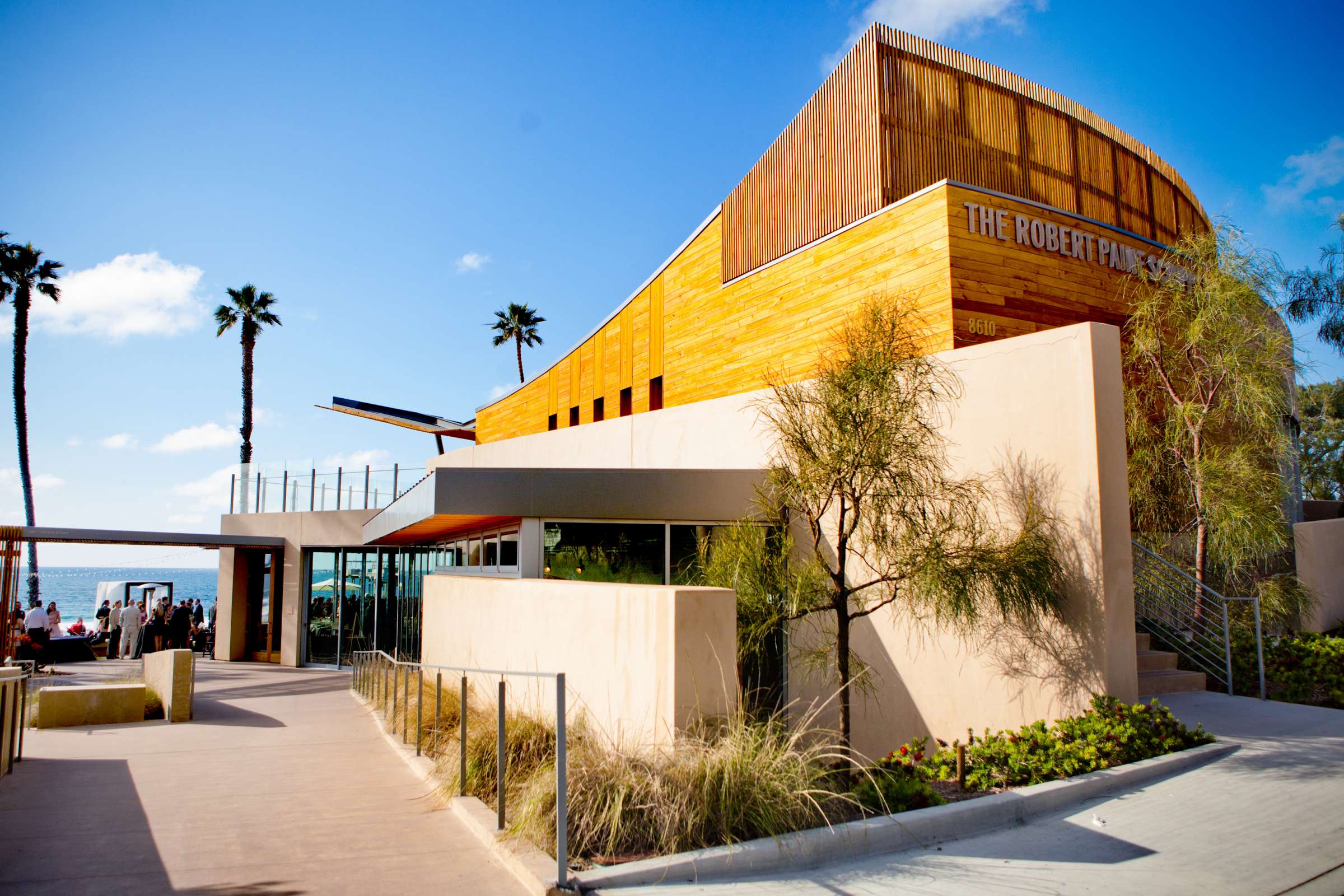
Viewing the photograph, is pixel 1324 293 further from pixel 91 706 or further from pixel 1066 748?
pixel 91 706

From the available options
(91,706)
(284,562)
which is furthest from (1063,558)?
(284,562)

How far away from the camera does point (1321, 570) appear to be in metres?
13.2

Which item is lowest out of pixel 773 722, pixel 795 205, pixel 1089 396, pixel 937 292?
pixel 773 722

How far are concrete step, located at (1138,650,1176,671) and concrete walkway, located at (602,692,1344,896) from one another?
2457 millimetres

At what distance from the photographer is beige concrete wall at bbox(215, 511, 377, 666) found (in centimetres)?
2194

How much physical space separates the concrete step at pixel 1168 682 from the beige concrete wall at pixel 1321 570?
15.6 feet

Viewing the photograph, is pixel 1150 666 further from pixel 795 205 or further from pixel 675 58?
pixel 675 58

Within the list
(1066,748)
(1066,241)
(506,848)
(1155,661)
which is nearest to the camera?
(506,848)

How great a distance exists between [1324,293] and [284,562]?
971 inches

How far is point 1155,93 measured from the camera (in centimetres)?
1549

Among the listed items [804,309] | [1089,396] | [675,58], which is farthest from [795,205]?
[1089,396]

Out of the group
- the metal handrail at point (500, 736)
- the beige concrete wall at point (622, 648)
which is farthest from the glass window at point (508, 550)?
the metal handrail at point (500, 736)

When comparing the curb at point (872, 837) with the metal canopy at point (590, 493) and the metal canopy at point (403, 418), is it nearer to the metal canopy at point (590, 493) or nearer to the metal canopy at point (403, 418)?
the metal canopy at point (590, 493)

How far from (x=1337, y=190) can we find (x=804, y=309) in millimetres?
12097
